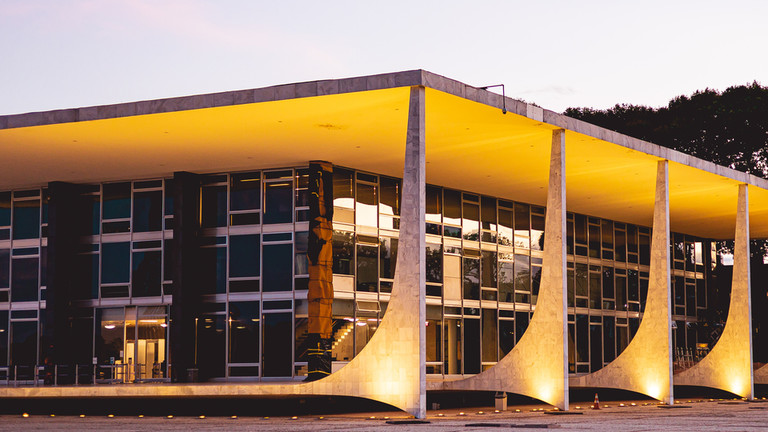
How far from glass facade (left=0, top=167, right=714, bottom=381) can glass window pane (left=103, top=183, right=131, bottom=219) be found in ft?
0.11

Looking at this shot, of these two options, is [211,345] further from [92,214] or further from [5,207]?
[5,207]

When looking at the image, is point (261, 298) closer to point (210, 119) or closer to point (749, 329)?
point (210, 119)

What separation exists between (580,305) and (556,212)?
14.0 metres

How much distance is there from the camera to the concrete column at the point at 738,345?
108 ft

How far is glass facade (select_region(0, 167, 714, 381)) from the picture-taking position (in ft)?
93.0

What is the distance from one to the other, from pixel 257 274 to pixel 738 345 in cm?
1604

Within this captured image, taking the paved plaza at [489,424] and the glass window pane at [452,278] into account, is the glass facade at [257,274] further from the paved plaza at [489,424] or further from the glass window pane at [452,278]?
the paved plaza at [489,424]

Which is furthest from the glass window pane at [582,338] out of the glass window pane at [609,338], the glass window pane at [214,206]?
the glass window pane at [214,206]

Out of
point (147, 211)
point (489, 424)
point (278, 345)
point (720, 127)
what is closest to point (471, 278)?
point (278, 345)

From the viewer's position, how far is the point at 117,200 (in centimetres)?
3081

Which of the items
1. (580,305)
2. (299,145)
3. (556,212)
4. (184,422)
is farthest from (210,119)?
(580,305)

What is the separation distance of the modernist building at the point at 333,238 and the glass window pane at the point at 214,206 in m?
0.05

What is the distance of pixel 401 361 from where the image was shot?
2041 cm

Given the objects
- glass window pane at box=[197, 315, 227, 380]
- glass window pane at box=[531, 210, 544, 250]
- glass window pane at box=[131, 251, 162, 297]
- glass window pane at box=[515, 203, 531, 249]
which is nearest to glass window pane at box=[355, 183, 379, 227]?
glass window pane at box=[197, 315, 227, 380]
